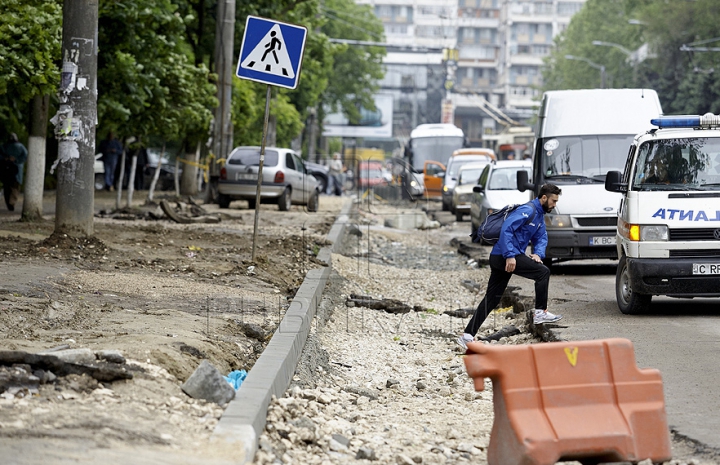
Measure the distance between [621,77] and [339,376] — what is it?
72.1 m

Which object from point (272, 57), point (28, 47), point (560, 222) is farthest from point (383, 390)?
point (28, 47)

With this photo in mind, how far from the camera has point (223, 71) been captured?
92.7 feet

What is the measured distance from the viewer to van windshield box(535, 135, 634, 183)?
16.7m

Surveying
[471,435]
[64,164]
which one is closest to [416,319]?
[64,164]

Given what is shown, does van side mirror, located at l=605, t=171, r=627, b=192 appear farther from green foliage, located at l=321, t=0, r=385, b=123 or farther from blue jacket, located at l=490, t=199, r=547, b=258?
green foliage, located at l=321, t=0, r=385, b=123

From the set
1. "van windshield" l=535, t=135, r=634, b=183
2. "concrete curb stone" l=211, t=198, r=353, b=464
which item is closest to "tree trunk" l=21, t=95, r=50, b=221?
"van windshield" l=535, t=135, r=634, b=183

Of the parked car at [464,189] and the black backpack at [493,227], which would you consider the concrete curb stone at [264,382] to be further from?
the parked car at [464,189]

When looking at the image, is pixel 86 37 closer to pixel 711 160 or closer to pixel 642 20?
pixel 711 160

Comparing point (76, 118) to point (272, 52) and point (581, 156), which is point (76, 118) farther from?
point (581, 156)

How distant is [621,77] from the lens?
77.6m

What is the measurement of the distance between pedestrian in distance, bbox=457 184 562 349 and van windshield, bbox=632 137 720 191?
67.4 inches

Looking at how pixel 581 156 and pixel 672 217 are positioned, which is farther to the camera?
pixel 581 156

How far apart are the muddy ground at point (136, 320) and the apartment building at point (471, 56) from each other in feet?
379

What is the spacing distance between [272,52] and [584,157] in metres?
6.03
